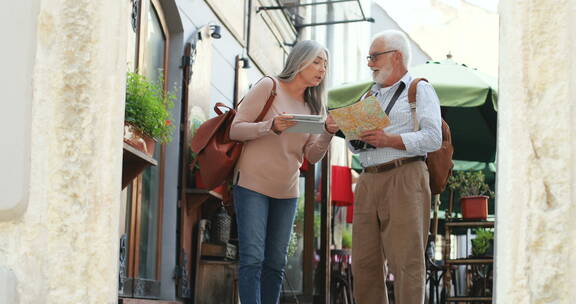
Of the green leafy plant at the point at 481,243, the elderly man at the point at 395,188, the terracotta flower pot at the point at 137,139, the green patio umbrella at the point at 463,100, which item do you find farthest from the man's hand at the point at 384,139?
the green leafy plant at the point at 481,243

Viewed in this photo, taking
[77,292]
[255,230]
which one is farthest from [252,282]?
[77,292]

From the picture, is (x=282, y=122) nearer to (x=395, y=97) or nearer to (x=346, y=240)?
(x=395, y=97)

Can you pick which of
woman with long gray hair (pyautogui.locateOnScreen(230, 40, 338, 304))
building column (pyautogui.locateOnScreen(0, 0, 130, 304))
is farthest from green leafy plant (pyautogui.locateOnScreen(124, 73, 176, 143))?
building column (pyautogui.locateOnScreen(0, 0, 130, 304))

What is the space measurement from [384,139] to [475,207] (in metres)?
3.64

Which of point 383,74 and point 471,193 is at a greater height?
point 383,74

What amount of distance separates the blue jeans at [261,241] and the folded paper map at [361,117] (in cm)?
70

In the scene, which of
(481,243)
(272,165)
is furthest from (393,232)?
(481,243)

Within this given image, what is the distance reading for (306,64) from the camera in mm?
5238

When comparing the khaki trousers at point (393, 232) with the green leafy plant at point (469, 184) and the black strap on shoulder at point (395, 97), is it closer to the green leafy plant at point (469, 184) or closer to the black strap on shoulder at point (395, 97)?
the black strap on shoulder at point (395, 97)

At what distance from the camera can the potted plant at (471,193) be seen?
26.3 feet

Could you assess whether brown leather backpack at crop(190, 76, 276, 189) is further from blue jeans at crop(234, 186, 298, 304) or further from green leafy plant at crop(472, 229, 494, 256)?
green leafy plant at crop(472, 229, 494, 256)

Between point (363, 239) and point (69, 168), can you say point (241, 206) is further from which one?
point (69, 168)

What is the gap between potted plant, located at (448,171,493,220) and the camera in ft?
26.3

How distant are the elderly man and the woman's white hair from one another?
1.42 feet
